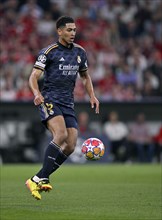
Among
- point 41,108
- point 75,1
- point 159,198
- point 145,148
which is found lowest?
point 145,148

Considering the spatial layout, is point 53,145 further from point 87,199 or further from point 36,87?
point 87,199

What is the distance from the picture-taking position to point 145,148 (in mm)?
24406

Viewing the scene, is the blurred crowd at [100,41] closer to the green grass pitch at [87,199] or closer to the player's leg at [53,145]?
the green grass pitch at [87,199]

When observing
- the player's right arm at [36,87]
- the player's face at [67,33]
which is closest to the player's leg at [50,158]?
the player's right arm at [36,87]

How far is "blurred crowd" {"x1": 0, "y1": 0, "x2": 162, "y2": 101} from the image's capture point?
79.1ft

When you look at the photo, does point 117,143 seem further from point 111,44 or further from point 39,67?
point 39,67

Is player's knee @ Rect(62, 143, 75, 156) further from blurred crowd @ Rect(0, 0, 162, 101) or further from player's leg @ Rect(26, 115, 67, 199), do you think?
blurred crowd @ Rect(0, 0, 162, 101)

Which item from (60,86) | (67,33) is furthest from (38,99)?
(67,33)

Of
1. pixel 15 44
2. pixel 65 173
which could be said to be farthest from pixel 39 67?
pixel 15 44

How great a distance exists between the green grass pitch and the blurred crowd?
8.18m

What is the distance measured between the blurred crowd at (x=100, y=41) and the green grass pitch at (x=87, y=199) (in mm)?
8182

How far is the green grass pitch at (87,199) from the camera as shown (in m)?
8.74

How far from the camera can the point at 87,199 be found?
10812mm

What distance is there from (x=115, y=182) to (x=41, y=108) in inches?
180
